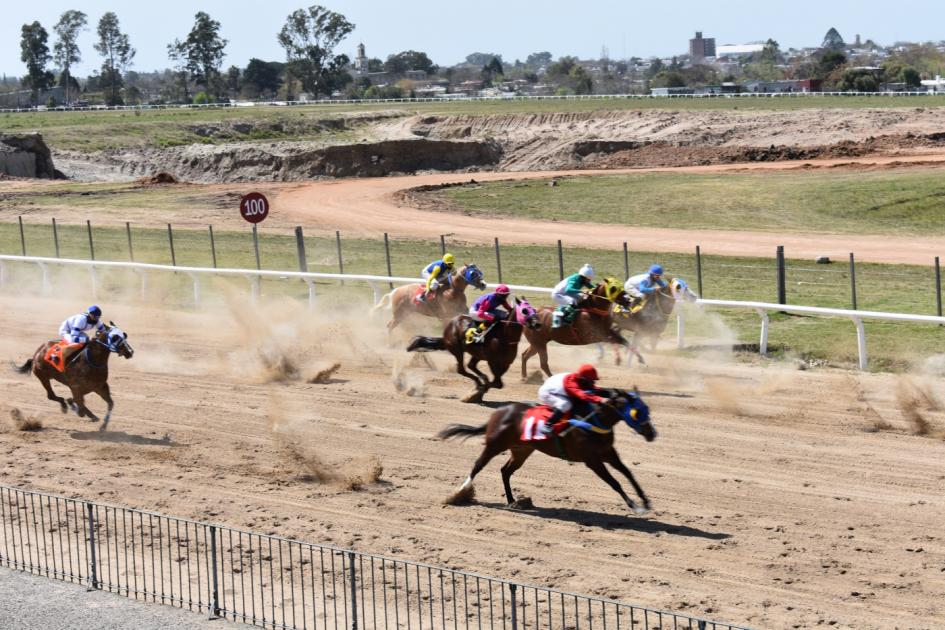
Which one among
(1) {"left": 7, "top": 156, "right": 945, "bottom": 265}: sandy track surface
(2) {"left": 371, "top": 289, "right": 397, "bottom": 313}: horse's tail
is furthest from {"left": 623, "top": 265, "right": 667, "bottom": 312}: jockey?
(1) {"left": 7, "top": 156, "right": 945, "bottom": 265}: sandy track surface

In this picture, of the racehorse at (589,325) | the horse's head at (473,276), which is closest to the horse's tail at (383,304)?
the horse's head at (473,276)

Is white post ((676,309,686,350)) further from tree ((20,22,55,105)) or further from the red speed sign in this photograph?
tree ((20,22,55,105))

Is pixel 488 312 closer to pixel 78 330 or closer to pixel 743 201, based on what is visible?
pixel 78 330

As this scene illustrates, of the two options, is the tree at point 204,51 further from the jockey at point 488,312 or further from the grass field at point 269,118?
the jockey at point 488,312

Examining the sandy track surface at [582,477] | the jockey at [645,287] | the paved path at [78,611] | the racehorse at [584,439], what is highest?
the jockey at [645,287]

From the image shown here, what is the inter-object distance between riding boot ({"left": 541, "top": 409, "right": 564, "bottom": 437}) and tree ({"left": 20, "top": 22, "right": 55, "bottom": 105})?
133011 millimetres

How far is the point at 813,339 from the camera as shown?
727 inches

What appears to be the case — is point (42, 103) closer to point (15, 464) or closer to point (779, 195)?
point (779, 195)

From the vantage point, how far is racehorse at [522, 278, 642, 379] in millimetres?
16547

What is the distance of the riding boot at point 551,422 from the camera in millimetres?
10891

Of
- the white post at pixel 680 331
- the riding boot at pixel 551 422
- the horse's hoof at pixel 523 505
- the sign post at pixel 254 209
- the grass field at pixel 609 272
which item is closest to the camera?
the riding boot at pixel 551 422

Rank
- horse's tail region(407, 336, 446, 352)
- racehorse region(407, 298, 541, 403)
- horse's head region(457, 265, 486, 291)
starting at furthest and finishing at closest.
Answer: horse's head region(457, 265, 486, 291), horse's tail region(407, 336, 446, 352), racehorse region(407, 298, 541, 403)

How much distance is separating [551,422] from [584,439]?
32 centimetres

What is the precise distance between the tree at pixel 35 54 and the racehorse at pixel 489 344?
128069 mm
